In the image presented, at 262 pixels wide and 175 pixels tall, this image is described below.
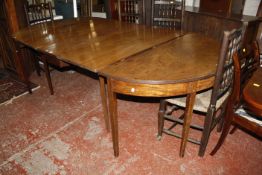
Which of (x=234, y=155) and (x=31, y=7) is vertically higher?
(x=31, y=7)

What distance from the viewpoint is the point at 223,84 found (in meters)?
1.50

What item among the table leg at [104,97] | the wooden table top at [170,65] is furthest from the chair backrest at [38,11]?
the wooden table top at [170,65]

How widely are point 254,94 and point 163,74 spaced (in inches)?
22.7

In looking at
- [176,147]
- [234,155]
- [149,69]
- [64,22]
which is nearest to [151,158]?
[176,147]

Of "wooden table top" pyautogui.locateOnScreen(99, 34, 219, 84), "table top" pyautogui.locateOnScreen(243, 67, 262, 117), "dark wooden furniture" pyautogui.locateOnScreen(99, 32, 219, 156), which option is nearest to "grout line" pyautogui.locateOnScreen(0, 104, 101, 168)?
"dark wooden furniture" pyautogui.locateOnScreen(99, 32, 219, 156)

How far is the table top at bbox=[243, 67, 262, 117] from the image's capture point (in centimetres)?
127

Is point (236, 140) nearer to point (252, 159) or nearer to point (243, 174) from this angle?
point (252, 159)

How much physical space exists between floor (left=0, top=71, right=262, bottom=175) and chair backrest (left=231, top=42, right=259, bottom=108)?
0.53 metres

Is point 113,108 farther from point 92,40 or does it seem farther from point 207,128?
point 92,40

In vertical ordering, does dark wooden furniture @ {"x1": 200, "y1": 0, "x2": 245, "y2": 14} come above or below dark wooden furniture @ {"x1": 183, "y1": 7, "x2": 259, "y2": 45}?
above

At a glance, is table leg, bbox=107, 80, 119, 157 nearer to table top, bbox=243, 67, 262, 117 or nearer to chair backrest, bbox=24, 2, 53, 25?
table top, bbox=243, 67, 262, 117

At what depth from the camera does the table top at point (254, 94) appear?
127cm

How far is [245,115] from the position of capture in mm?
1540

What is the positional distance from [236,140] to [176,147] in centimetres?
56
